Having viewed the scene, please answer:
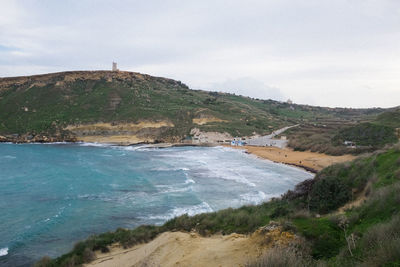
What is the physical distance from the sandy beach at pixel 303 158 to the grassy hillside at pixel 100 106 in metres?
22.8

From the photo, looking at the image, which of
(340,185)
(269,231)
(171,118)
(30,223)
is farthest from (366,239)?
(171,118)

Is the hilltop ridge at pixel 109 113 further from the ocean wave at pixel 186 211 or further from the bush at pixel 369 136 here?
the ocean wave at pixel 186 211

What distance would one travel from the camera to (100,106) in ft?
243

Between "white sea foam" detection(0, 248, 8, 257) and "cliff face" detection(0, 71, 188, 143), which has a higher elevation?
"cliff face" detection(0, 71, 188, 143)

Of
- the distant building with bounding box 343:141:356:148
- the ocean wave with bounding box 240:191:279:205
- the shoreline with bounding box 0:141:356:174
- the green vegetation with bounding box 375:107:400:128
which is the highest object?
the green vegetation with bounding box 375:107:400:128

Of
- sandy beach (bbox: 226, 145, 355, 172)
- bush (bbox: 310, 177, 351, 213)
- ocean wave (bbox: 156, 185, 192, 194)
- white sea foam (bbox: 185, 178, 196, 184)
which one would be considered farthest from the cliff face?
bush (bbox: 310, 177, 351, 213)

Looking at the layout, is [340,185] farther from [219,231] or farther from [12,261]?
[12,261]

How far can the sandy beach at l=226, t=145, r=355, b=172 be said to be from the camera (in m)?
34.0

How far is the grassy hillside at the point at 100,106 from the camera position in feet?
222

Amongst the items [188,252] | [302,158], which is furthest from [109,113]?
[188,252]

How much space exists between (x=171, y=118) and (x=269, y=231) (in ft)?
208

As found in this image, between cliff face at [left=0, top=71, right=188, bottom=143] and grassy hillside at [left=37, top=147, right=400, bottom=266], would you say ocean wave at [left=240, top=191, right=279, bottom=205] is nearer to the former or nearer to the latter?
grassy hillside at [left=37, top=147, right=400, bottom=266]

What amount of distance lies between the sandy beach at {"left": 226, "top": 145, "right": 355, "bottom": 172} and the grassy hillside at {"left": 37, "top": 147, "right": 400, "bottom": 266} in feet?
57.4

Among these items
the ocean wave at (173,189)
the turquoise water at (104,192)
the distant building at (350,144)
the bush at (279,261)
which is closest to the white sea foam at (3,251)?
the turquoise water at (104,192)
